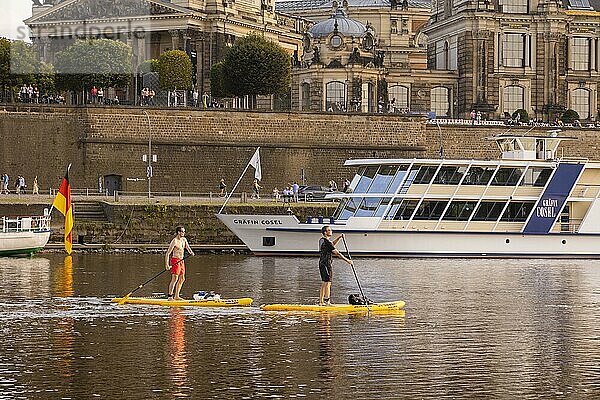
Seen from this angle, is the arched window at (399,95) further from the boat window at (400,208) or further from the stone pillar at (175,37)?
the boat window at (400,208)

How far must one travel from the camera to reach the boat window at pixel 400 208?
52.7 metres

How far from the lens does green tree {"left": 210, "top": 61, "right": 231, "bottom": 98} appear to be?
8206 cm

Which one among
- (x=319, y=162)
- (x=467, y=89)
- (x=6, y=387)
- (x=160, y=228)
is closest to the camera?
(x=6, y=387)

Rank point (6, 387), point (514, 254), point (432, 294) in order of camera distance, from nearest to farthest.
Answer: point (6, 387)
point (432, 294)
point (514, 254)

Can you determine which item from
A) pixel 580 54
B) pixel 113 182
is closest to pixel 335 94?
pixel 580 54

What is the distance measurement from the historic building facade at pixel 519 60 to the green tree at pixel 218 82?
1610cm

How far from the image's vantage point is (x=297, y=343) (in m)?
25.7

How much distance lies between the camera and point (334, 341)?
26.0 m

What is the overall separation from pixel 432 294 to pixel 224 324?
9.16 meters

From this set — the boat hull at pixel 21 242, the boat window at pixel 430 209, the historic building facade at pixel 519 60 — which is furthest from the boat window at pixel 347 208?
the historic building facade at pixel 519 60

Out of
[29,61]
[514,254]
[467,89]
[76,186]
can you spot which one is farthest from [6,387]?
[467,89]

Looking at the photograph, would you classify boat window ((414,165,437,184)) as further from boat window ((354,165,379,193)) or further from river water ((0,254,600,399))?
river water ((0,254,600,399))

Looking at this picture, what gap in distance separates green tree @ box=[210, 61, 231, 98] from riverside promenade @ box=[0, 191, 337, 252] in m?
22.2

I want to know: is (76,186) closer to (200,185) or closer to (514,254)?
(200,185)
